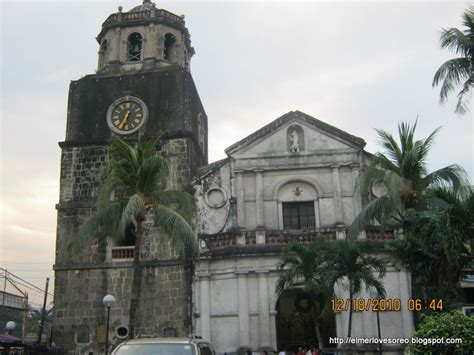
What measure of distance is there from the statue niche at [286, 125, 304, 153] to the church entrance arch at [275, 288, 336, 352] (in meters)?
6.30

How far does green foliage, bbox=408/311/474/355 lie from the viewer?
10148 millimetres

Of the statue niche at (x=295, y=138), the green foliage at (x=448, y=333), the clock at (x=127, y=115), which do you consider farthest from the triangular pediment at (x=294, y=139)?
the green foliage at (x=448, y=333)

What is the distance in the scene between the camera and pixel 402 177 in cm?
1670

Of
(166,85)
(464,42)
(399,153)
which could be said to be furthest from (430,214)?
(166,85)

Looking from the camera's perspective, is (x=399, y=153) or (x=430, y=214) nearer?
(x=430, y=214)

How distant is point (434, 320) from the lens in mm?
10898

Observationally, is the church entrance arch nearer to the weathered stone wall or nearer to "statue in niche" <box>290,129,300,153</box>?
the weathered stone wall

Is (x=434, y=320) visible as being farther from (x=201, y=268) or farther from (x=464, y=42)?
(x=201, y=268)

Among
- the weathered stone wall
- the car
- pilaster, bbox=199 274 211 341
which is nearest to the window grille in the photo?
pilaster, bbox=199 274 211 341

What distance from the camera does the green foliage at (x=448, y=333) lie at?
1015cm

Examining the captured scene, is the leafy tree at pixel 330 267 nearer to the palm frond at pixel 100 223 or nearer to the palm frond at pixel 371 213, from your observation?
the palm frond at pixel 371 213

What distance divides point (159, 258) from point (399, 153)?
11.1 m

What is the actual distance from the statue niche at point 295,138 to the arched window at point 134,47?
28.3 ft

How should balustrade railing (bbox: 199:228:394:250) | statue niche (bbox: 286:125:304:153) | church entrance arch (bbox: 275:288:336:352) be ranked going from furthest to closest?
statue niche (bbox: 286:125:304:153) → church entrance arch (bbox: 275:288:336:352) → balustrade railing (bbox: 199:228:394:250)
